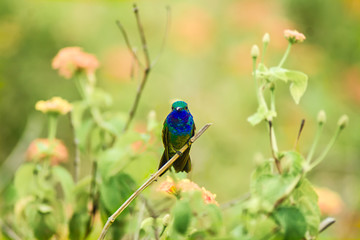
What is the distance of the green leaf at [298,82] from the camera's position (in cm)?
89

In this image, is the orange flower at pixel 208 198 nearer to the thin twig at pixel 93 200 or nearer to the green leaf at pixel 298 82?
the green leaf at pixel 298 82

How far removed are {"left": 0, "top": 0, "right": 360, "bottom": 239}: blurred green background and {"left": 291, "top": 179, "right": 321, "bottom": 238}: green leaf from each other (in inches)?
104

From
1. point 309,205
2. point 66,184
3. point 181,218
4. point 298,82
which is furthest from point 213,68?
point 181,218

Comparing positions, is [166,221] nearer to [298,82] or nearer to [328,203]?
[298,82]

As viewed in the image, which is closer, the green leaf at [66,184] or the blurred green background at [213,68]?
the green leaf at [66,184]

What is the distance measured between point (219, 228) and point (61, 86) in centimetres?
→ 358

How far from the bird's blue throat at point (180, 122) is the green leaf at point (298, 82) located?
0.24 meters

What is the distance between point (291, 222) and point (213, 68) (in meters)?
4.25

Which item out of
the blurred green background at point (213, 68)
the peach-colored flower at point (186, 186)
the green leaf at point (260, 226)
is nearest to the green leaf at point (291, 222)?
the green leaf at point (260, 226)

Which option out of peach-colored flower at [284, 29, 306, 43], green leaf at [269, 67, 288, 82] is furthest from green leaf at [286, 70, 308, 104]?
peach-colored flower at [284, 29, 306, 43]

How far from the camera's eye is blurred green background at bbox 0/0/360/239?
13.0 feet

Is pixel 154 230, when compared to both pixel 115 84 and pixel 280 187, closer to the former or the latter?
pixel 280 187

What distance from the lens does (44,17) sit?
4.37 meters

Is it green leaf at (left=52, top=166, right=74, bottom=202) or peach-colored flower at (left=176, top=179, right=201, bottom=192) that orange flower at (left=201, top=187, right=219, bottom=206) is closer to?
peach-colored flower at (left=176, top=179, right=201, bottom=192)
